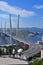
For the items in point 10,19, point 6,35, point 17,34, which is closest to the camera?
point 10,19

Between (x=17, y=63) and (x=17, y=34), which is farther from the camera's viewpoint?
(x=17, y=34)

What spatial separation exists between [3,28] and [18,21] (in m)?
11.2

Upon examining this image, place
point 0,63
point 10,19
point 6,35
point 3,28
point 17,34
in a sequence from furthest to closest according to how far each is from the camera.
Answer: point 3,28 → point 6,35 → point 17,34 → point 10,19 → point 0,63

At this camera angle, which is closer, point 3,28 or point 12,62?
point 12,62

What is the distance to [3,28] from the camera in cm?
3269

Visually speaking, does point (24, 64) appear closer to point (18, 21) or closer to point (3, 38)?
point (18, 21)

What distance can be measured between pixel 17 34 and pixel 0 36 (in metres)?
3.97

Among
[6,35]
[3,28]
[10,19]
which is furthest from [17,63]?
[3,28]

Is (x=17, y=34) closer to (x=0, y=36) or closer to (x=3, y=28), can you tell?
(x=0, y=36)

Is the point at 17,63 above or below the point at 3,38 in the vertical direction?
above

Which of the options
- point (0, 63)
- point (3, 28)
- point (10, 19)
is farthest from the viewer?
point (3, 28)

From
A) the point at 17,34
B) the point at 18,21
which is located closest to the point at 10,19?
the point at 18,21

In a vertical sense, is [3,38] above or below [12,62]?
below

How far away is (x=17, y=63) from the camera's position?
2.00 metres
